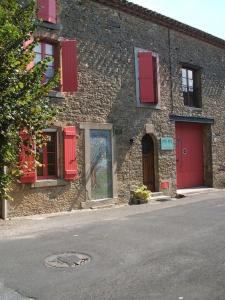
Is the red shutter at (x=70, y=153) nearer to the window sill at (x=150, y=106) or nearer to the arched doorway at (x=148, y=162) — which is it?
the window sill at (x=150, y=106)

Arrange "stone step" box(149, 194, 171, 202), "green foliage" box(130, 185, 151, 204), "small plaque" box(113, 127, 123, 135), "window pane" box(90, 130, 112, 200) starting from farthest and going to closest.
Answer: "stone step" box(149, 194, 171, 202)
"green foliage" box(130, 185, 151, 204)
"small plaque" box(113, 127, 123, 135)
"window pane" box(90, 130, 112, 200)

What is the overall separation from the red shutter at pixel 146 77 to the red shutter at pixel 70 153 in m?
3.60

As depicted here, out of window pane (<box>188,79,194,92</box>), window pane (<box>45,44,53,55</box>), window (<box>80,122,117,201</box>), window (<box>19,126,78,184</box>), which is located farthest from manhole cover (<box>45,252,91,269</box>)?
window pane (<box>188,79,194,92</box>)

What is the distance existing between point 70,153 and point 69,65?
2.61 m

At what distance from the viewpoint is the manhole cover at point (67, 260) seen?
6812 millimetres

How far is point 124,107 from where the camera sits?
15.1 meters

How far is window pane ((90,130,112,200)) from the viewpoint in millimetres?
13984

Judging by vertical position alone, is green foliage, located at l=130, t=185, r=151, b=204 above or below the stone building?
below

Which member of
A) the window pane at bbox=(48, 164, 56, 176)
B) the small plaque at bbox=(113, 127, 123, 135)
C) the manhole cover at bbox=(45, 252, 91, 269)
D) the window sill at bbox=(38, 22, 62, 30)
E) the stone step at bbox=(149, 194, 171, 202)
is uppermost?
the window sill at bbox=(38, 22, 62, 30)

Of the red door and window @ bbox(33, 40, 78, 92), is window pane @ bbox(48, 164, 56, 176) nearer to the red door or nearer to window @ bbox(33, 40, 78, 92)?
window @ bbox(33, 40, 78, 92)

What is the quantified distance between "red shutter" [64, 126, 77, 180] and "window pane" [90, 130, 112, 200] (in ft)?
2.81

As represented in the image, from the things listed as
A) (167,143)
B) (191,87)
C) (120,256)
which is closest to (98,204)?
(167,143)

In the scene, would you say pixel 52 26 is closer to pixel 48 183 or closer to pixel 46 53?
pixel 46 53

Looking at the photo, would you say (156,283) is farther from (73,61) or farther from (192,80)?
(192,80)
